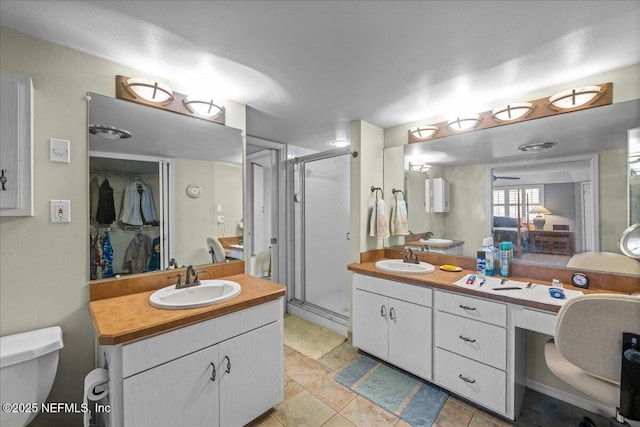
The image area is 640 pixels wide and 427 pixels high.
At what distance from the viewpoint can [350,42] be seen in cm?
133

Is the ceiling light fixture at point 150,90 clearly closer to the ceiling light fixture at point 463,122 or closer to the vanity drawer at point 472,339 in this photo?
the ceiling light fixture at point 463,122

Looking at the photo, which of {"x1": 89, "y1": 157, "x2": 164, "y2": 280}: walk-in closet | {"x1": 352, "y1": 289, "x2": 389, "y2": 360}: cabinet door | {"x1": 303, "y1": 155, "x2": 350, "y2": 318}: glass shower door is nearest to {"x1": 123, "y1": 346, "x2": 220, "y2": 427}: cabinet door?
{"x1": 89, "y1": 157, "x2": 164, "y2": 280}: walk-in closet

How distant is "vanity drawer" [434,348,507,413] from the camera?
1.56m

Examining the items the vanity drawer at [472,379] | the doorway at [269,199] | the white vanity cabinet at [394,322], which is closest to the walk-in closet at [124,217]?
the doorway at [269,199]

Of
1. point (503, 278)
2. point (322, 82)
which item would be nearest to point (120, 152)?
point (322, 82)

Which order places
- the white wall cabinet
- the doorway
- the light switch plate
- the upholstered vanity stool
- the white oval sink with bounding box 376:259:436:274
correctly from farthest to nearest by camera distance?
1. the doorway
2. the white oval sink with bounding box 376:259:436:274
3. the light switch plate
4. the white wall cabinet
5. the upholstered vanity stool

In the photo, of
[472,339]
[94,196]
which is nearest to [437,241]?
[472,339]

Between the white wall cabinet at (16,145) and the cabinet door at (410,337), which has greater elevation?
the white wall cabinet at (16,145)

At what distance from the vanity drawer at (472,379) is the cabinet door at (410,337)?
0.09 m

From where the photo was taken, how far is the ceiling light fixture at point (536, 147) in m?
1.82

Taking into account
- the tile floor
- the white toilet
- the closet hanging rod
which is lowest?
the tile floor

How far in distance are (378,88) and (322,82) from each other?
40cm

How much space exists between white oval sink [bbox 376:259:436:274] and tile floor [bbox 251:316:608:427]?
34.2 inches

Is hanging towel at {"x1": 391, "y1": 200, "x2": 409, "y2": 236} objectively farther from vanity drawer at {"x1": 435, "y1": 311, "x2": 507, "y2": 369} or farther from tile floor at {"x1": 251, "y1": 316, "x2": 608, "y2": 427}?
tile floor at {"x1": 251, "y1": 316, "x2": 608, "y2": 427}
